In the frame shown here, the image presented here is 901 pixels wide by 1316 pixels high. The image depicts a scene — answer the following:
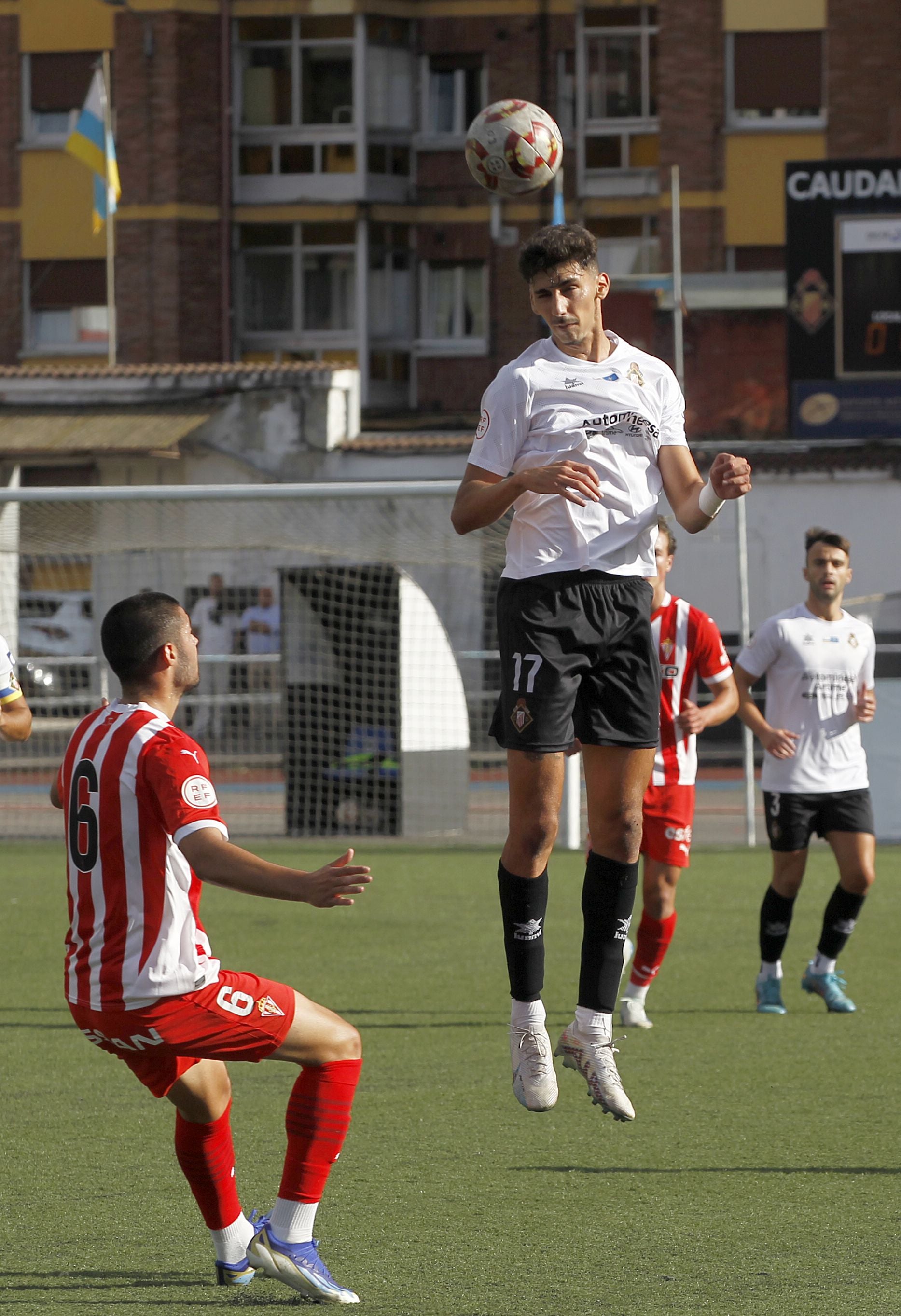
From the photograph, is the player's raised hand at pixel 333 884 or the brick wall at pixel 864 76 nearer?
the player's raised hand at pixel 333 884

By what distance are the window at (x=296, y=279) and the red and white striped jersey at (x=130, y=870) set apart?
33.1 metres

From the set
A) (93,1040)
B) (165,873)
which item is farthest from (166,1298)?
(165,873)

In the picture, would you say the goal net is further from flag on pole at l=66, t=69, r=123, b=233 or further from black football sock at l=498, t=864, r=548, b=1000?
flag on pole at l=66, t=69, r=123, b=233

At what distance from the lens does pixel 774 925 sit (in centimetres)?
854

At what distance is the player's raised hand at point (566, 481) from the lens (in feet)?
15.4

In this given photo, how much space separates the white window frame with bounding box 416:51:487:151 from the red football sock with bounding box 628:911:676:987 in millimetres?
30573

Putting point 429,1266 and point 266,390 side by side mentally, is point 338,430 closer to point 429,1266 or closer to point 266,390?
point 266,390

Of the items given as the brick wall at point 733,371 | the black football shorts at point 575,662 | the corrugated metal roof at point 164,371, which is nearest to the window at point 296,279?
the corrugated metal roof at point 164,371

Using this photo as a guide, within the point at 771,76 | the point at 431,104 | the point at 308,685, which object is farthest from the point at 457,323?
the point at 308,685

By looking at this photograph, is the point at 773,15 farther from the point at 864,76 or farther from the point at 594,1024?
the point at 594,1024

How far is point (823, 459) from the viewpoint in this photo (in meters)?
24.3

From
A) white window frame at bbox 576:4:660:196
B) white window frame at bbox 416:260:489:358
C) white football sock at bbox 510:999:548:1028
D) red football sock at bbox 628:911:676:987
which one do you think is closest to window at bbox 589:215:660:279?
white window frame at bbox 576:4:660:196

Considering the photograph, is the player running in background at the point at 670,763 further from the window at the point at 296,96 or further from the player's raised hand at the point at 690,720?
the window at the point at 296,96

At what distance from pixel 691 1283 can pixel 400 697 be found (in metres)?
11.0
